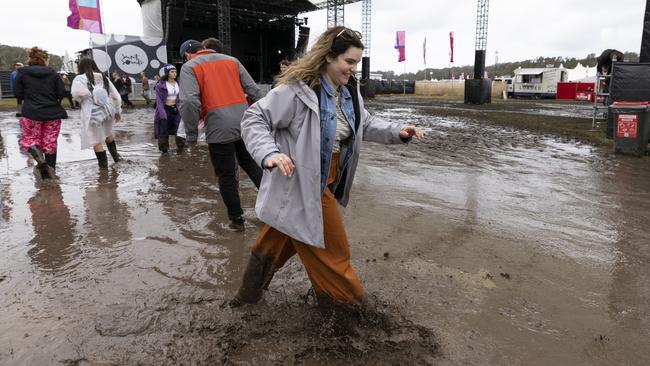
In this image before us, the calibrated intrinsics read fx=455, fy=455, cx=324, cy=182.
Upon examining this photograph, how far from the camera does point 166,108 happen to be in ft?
26.1

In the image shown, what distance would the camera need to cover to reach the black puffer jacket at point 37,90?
19.2 ft

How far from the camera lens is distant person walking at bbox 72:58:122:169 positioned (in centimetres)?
629

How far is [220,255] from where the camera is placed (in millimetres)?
3574

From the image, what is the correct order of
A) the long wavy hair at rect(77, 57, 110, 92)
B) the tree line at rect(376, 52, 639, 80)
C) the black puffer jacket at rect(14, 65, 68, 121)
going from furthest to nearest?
the tree line at rect(376, 52, 639, 80), the long wavy hair at rect(77, 57, 110, 92), the black puffer jacket at rect(14, 65, 68, 121)

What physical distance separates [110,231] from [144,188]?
169cm

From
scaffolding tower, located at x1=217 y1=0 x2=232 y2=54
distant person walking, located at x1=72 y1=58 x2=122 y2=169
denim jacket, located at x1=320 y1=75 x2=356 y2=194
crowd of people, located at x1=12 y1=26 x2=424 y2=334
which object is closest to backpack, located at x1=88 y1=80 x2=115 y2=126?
distant person walking, located at x1=72 y1=58 x2=122 y2=169

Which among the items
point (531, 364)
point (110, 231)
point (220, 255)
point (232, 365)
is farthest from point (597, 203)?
Result: point (110, 231)

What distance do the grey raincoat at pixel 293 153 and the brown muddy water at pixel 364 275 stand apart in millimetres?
666

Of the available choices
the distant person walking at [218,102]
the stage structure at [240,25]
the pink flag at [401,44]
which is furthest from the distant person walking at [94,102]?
the pink flag at [401,44]

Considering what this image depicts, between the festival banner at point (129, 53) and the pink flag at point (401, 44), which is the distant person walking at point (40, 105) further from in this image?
the pink flag at point (401, 44)

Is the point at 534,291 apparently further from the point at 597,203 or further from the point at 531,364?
the point at 597,203

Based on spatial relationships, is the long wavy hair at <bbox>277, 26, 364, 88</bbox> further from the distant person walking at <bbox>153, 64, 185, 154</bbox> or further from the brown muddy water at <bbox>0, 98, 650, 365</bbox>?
the distant person walking at <bbox>153, 64, 185, 154</bbox>

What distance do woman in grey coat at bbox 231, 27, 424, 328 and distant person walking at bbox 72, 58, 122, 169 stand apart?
5.18 m

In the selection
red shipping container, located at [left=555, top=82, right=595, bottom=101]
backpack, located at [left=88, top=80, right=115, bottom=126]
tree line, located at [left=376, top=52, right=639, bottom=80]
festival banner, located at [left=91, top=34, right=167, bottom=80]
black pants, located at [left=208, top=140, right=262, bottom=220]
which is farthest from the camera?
tree line, located at [left=376, top=52, right=639, bottom=80]
